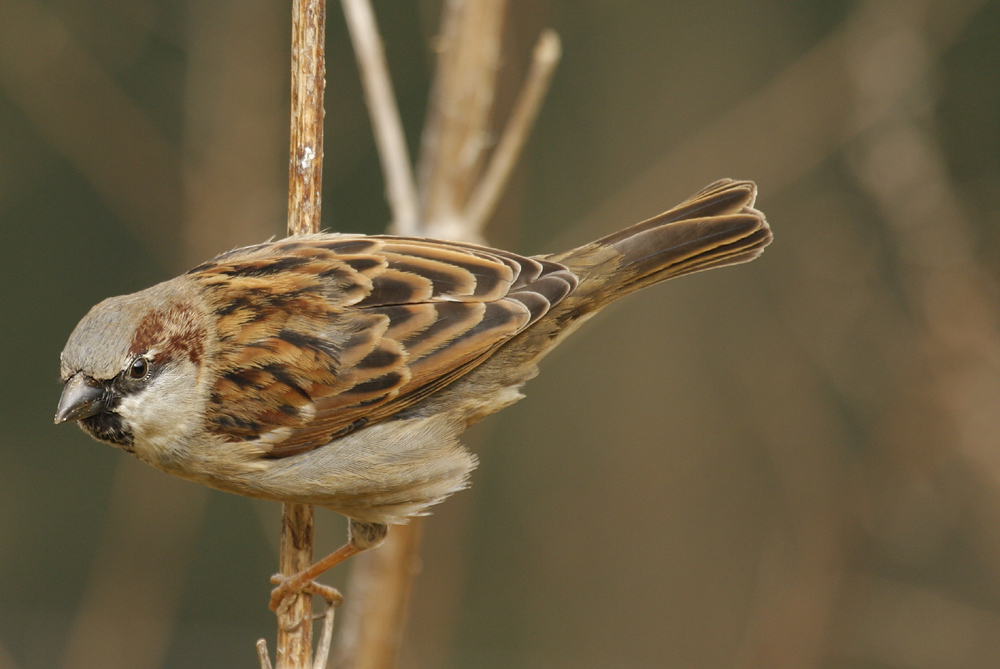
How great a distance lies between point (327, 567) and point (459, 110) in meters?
1.84

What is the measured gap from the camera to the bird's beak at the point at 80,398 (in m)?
2.72

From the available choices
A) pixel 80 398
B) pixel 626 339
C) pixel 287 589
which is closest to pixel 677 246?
pixel 287 589

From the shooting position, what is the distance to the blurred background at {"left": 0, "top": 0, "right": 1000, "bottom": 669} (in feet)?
16.5

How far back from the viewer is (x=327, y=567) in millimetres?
3152

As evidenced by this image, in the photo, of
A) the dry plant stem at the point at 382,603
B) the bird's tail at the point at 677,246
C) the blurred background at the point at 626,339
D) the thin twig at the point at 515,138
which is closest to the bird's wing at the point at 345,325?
the bird's tail at the point at 677,246

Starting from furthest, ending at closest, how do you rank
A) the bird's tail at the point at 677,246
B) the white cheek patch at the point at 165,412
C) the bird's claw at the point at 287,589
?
1. the bird's tail at the point at 677,246
2. the bird's claw at the point at 287,589
3. the white cheek patch at the point at 165,412

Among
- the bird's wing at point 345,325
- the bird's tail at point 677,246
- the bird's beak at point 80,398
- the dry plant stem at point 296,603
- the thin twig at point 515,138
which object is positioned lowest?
the dry plant stem at point 296,603

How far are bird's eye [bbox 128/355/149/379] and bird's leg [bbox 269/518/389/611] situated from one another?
29.8 inches

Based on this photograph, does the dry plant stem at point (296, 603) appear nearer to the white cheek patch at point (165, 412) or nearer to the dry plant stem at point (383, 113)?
the white cheek patch at point (165, 412)

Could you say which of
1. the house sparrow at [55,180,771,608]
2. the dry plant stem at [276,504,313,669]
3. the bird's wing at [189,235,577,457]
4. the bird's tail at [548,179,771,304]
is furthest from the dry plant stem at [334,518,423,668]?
the bird's tail at [548,179,771,304]

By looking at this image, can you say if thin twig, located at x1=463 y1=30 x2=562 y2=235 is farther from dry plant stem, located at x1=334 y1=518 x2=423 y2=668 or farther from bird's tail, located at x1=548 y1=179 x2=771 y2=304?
dry plant stem, located at x1=334 y1=518 x2=423 y2=668

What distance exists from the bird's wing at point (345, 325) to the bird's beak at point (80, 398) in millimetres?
340

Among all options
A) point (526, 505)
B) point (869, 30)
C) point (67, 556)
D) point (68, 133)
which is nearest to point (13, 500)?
point (67, 556)

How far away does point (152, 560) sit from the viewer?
5.43 metres
